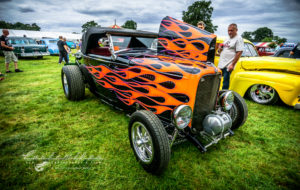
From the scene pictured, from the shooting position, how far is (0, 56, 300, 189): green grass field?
1.89 meters

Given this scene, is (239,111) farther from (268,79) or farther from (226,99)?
(268,79)

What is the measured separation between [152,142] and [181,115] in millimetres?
480

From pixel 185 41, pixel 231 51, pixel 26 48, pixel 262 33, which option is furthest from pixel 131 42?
pixel 262 33

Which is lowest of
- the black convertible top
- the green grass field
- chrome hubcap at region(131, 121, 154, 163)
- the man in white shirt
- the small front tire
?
the green grass field

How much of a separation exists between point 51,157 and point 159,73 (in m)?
2.09

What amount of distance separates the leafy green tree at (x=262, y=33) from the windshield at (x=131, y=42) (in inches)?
3855

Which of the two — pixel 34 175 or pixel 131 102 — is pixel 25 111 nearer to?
pixel 34 175

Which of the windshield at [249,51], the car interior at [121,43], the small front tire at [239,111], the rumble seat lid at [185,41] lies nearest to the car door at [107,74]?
the car interior at [121,43]

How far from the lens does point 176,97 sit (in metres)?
2.14

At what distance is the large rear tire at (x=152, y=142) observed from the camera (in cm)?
171

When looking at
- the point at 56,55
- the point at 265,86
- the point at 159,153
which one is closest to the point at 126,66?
the point at 159,153

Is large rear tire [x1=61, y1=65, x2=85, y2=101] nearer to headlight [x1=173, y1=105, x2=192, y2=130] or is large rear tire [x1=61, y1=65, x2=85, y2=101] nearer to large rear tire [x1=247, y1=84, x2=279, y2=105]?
headlight [x1=173, y1=105, x2=192, y2=130]

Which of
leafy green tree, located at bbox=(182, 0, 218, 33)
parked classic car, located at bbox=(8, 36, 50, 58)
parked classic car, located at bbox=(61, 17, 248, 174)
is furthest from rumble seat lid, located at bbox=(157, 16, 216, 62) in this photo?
leafy green tree, located at bbox=(182, 0, 218, 33)

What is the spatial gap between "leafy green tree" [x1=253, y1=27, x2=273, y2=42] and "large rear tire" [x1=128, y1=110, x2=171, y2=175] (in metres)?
99.7
